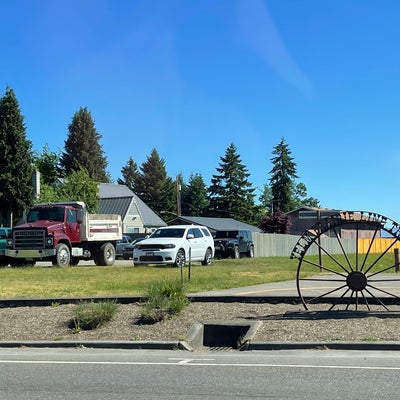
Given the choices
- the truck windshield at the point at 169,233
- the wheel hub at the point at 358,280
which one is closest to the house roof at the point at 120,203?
the truck windshield at the point at 169,233

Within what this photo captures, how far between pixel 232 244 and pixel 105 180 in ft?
226

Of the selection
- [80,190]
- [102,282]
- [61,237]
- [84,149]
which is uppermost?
[84,149]

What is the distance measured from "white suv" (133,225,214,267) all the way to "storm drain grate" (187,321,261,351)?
1189cm

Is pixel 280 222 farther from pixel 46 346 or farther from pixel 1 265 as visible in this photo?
pixel 46 346

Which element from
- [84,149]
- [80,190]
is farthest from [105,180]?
[80,190]

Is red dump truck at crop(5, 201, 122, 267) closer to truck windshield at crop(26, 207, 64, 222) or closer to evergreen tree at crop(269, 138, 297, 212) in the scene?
truck windshield at crop(26, 207, 64, 222)

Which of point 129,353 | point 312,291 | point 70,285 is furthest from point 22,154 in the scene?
point 129,353

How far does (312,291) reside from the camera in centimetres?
1418

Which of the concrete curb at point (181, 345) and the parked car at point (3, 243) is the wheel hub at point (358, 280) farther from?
the parked car at point (3, 243)

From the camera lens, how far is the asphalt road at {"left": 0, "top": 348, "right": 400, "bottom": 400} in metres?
6.26

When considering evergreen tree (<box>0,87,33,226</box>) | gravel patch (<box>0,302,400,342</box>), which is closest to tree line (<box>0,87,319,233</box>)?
evergreen tree (<box>0,87,33,226</box>)

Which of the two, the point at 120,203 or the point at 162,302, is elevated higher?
the point at 120,203

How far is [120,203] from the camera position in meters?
69.4

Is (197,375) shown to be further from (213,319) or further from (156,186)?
(156,186)
